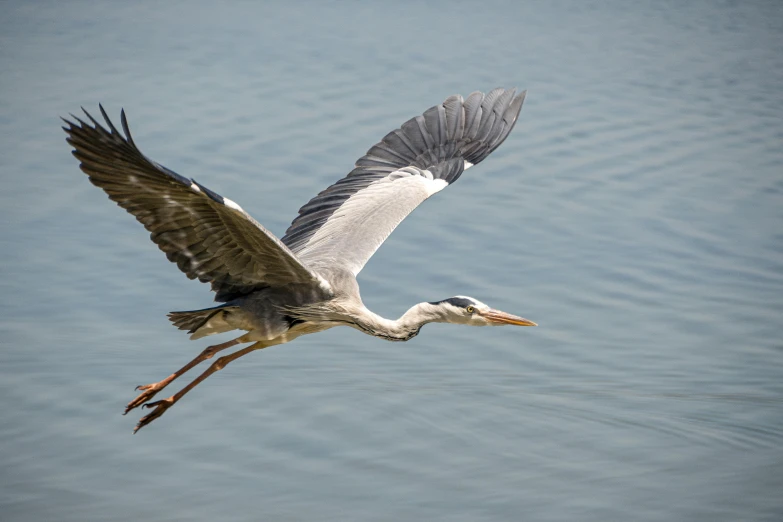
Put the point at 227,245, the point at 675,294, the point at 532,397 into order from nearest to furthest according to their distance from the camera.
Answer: the point at 227,245 < the point at 532,397 < the point at 675,294

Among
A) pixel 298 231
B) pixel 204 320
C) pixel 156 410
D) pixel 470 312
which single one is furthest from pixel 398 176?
pixel 156 410

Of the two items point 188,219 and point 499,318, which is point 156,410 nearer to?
point 188,219

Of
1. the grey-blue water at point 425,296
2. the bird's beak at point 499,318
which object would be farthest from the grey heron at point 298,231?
the grey-blue water at point 425,296

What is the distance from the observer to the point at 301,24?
2041 cm

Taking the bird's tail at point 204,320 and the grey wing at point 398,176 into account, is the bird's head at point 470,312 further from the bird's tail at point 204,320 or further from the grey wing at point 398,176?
the bird's tail at point 204,320

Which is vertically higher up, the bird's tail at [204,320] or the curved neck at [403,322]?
the bird's tail at [204,320]

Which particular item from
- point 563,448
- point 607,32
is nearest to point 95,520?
point 563,448

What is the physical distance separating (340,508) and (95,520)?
5.63 feet

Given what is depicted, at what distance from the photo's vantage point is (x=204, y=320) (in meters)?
8.48

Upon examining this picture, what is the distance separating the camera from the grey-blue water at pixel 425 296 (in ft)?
29.8

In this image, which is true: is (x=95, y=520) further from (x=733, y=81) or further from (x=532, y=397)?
(x=733, y=81)

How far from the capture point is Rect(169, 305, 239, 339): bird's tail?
829 centimetres

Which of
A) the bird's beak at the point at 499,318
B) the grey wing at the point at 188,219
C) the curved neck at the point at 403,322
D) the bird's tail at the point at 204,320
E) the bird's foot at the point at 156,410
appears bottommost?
the bird's foot at the point at 156,410

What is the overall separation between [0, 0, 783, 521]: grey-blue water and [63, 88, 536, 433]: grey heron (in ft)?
3.54
